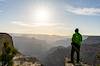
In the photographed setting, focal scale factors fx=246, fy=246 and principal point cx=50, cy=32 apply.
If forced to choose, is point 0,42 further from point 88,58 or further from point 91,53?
Answer: point 91,53

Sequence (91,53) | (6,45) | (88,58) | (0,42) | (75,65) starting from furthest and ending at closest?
(91,53)
(88,58)
(0,42)
(6,45)
(75,65)

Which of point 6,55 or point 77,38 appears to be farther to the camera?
point 6,55

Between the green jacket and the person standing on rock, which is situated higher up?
the green jacket

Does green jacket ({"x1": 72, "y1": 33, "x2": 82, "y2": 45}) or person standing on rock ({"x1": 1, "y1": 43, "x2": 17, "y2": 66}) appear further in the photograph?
person standing on rock ({"x1": 1, "y1": 43, "x2": 17, "y2": 66})

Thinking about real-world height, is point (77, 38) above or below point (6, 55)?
above

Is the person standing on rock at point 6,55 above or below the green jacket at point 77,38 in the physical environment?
below

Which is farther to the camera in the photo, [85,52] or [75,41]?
[85,52]

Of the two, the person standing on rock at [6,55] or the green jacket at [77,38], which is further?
the person standing on rock at [6,55]

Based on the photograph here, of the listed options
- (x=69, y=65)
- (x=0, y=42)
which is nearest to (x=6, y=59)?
(x=69, y=65)

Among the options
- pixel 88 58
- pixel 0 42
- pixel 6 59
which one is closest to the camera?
pixel 6 59

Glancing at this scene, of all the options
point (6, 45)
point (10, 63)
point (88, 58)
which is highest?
point (6, 45)

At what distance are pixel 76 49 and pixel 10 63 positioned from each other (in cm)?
931

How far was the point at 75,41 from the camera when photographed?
17625 mm

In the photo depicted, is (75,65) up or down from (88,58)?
up
